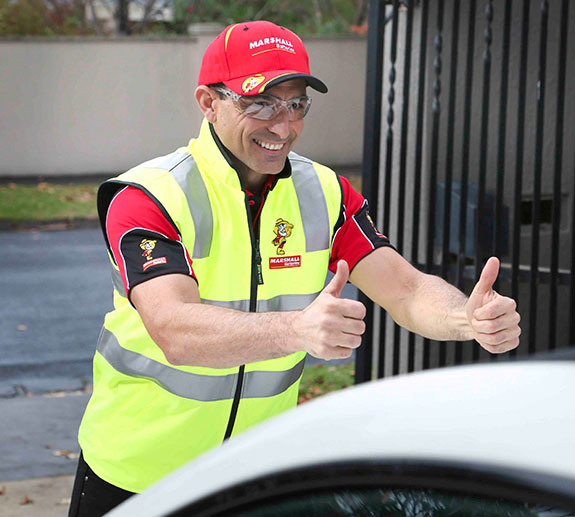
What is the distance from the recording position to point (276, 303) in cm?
256

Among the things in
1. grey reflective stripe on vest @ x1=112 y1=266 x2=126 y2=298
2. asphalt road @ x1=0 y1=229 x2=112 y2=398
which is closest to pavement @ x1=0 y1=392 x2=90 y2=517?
asphalt road @ x1=0 y1=229 x2=112 y2=398

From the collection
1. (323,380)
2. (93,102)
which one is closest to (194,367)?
(323,380)

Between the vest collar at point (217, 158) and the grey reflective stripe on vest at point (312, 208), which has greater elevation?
the vest collar at point (217, 158)

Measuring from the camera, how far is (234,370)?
2.47 m

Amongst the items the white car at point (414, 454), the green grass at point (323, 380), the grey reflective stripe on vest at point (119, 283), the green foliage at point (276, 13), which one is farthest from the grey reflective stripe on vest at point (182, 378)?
the green foliage at point (276, 13)

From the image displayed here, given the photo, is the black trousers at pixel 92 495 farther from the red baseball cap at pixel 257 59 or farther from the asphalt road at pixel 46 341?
the asphalt road at pixel 46 341

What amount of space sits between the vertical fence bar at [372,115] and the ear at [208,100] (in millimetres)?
2386

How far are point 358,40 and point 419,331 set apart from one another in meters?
18.8

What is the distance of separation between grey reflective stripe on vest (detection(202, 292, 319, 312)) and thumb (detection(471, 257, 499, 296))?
20.0 inches

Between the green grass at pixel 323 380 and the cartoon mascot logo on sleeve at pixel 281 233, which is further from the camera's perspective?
the green grass at pixel 323 380

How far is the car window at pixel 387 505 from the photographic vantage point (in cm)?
115

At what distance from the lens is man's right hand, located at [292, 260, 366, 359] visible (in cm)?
199

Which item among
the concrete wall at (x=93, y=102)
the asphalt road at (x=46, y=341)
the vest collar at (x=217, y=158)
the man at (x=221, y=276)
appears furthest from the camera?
the concrete wall at (x=93, y=102)

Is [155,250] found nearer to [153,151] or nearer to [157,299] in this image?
[157,299]
